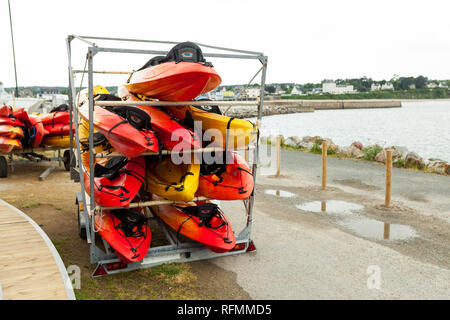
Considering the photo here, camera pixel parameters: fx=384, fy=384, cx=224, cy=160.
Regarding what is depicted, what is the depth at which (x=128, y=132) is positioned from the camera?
506 centimetres

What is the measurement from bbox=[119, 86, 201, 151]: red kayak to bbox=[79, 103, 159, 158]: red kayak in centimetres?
20

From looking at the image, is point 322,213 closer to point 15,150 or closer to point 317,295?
point 317,295

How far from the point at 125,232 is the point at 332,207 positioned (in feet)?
17.5

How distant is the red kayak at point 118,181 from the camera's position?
5.33 meters

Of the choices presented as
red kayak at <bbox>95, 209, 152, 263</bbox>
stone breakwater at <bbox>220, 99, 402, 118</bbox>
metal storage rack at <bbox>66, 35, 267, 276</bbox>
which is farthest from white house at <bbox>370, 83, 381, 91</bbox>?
red kayak at <bbox>95, 209, 152, 263</bbox>

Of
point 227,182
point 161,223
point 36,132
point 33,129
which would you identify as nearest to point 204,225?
point 227,182

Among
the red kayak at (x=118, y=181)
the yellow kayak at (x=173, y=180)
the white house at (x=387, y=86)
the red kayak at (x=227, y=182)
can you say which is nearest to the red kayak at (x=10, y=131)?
the red kayak at (x=118, y=181)

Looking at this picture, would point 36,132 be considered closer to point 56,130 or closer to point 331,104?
point 56,130

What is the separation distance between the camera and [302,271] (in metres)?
5.68

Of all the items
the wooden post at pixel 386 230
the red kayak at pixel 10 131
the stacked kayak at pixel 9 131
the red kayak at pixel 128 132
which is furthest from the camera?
the red kayak at pixel 10 131

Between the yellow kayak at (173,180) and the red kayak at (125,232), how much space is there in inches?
21.0

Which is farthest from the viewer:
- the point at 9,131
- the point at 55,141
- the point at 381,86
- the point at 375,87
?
the point at 375,87

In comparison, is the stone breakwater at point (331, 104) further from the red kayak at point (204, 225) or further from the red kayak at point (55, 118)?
the red kayak at point (204, 225)

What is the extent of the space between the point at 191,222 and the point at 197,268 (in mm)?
695
